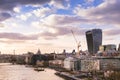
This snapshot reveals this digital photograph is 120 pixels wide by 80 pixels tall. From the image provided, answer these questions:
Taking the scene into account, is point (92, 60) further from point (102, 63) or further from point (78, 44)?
point (78, 44)

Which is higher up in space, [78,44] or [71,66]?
[78,44]

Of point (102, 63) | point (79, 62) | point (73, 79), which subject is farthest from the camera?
point (79, 62)

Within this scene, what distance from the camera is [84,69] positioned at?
14412cm

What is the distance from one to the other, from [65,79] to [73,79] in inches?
223

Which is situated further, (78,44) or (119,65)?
(78,44)

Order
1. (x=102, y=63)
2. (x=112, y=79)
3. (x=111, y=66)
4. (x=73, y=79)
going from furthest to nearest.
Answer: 1. (x=102, y=63)
2. (x=111, y=66)
3. (x=73, y=79)
4. (x=112, y=79)

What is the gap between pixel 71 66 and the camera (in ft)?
527

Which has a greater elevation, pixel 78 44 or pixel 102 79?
pixel 78 44

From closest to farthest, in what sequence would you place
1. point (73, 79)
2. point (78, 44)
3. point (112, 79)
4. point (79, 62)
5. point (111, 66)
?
point (112, 79)
point (73, 79)
point (111, 66)
point (79, 62)
point (78, 44)

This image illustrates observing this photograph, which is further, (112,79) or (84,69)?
(84,69)

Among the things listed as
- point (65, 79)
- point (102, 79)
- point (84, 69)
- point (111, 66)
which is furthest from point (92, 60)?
point (102, 79)

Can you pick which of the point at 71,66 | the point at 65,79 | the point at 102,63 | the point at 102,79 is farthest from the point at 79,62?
the point at 102,79

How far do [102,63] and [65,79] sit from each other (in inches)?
1472

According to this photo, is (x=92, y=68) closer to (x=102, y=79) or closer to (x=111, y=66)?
(x=111, y=66)
